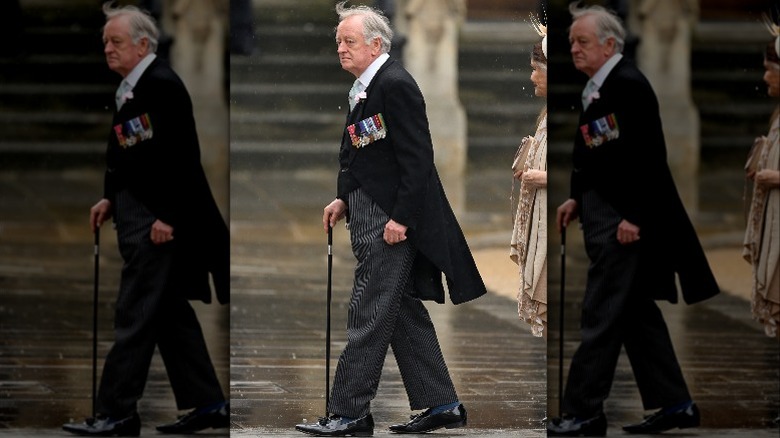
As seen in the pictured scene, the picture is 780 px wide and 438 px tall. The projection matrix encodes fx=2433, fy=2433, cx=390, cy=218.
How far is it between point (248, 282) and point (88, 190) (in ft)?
3.76

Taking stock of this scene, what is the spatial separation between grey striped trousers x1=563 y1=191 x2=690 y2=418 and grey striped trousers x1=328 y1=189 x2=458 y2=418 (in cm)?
64

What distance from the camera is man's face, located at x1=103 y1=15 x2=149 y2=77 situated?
9359mm

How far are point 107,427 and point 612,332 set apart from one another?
6.63ft

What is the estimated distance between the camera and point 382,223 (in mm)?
9859

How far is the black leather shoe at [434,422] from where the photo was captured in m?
9.94

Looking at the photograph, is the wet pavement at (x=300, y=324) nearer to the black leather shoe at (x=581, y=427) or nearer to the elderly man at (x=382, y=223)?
the black leather shoe at (x=581, y=427)

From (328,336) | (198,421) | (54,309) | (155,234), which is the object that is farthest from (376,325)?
(54,309)

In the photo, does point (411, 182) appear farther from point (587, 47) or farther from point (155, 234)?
point (155, 234)

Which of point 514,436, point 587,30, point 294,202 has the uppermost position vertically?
point 587,30

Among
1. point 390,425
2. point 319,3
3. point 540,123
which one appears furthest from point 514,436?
point 319,3

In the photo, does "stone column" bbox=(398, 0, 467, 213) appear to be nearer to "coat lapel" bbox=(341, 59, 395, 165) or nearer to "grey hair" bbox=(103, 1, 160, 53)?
"coat lapel" bbox=(341, 59, 395, 165)

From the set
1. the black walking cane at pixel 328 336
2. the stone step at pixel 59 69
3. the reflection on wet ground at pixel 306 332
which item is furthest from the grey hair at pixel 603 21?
the stone step at pixel 59 69

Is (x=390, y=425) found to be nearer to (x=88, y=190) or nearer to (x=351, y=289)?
(x=351, y=289)

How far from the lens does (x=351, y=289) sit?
33.7 feet
